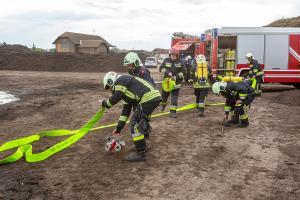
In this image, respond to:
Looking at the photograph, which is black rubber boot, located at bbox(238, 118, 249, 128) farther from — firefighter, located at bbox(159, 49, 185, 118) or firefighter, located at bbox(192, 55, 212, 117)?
firefighter, located at bbox(159, 49, 185, 118)

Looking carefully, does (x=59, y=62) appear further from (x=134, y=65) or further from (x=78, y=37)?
(x=134, y=65)

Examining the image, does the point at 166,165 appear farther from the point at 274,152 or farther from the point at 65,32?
the point at 65,32

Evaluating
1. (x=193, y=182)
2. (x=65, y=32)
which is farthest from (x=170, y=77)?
(x=65, y=32)

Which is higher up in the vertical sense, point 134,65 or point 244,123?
point 134,65

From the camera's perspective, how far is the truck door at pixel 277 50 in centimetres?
1548

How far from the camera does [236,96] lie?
8711 mm

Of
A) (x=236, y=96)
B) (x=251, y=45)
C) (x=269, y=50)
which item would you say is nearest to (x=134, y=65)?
(x=236, y=96)

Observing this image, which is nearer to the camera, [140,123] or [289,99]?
[140,123]

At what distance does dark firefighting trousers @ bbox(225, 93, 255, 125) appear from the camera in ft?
28.3

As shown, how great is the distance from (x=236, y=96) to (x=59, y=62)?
1334 inches

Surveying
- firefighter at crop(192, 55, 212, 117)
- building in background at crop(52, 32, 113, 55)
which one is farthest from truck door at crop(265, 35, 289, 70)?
building in background at crop(52, 32, 113, 55)

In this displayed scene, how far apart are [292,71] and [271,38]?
69.5 inches

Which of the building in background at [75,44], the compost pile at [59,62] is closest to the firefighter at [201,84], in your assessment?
the compost pile at [59,62]

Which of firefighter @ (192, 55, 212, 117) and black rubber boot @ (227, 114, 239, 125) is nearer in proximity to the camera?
black rubber boot @ (227, 114, 239, 125)
